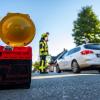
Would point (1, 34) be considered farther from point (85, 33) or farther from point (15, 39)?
point (85, 33)

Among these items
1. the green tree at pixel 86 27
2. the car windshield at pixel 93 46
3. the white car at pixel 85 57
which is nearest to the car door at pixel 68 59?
the white car at pixel 85 57

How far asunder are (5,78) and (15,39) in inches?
30.5

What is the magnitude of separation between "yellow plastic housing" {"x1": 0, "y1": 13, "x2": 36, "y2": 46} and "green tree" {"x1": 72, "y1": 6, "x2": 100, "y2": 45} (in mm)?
52618

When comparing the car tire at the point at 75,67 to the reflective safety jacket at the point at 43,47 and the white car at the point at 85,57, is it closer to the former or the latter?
the white car at the point at 85,57

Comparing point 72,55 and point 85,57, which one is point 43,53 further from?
point 85,57

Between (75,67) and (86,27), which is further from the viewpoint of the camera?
(86,27)

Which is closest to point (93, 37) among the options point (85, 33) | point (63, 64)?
point (85, 33)

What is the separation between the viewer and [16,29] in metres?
7.70

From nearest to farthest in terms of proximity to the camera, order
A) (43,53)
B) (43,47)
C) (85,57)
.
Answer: (85,57), (43,47), (43,53)

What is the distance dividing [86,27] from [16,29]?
53748 millimetres

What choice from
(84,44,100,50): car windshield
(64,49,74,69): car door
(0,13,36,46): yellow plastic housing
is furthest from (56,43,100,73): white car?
(0,13,36,46): yellow plastic housing

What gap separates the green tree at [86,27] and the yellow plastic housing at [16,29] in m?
52.6

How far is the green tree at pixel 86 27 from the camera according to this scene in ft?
199

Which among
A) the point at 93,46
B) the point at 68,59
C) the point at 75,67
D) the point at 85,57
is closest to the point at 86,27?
the point at 68,59
